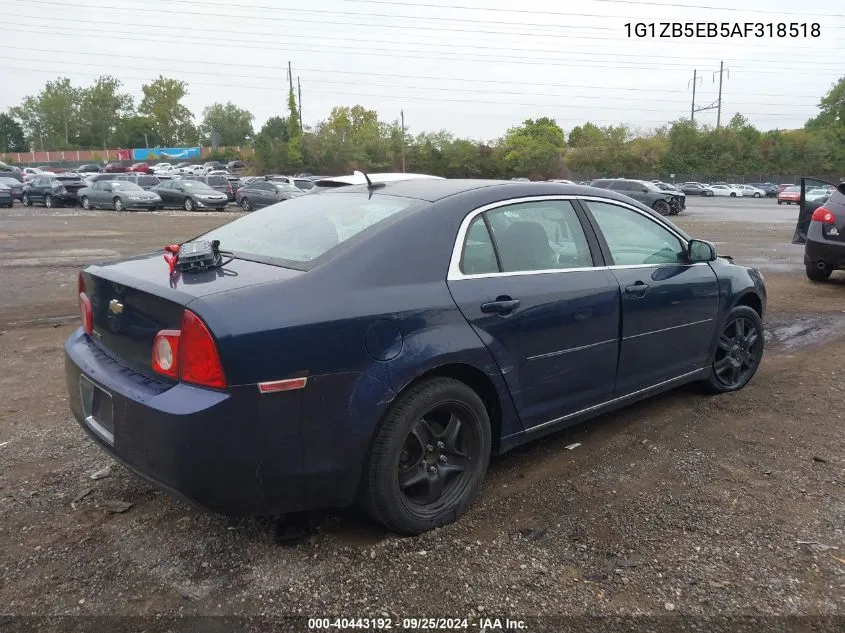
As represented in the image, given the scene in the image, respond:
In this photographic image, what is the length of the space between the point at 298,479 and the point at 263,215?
5.90 feet

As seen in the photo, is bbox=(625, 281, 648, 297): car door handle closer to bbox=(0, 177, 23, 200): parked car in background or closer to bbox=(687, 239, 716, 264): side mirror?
bbox=(687, 239, 716, 264): side mirror

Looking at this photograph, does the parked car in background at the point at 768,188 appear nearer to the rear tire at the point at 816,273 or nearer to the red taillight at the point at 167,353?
the rear tire at the point at 816,273

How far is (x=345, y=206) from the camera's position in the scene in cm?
362

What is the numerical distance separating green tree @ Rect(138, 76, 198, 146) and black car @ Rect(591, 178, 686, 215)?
96665 millimetres

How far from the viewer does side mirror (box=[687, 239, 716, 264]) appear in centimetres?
448

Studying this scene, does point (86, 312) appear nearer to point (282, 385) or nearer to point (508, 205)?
point (282, 385)

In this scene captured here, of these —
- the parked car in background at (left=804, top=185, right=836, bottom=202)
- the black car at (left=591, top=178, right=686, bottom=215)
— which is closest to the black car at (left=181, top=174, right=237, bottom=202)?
the black car at (left=591, top=178, right=686, bottom=215)

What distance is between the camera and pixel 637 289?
3.97m

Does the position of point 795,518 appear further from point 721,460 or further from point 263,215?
point 263,215

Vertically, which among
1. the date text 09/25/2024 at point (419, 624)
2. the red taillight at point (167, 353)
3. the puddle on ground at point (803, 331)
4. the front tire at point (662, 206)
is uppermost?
the red taillight at point (167, 353)

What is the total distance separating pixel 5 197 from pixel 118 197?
7.25 metres

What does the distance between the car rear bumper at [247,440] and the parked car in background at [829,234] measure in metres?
8.65

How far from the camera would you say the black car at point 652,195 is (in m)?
29.1

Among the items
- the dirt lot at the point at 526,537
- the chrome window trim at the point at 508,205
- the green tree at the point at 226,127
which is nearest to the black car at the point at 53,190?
the dirt lot at the point at 526,537
